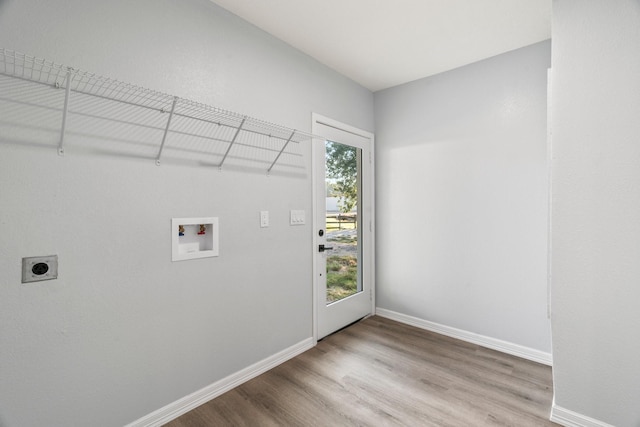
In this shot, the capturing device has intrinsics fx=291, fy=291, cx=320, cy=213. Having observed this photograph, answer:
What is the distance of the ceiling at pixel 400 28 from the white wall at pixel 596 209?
0.54 metres

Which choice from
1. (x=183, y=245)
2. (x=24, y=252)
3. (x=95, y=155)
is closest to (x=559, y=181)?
(x=183, y=245)

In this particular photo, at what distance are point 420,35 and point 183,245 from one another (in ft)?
7.63

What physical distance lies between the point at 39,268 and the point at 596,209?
2792 millimetres

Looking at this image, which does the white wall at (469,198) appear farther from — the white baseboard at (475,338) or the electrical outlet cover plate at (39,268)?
the electrical outlet cover plate at (39,268)

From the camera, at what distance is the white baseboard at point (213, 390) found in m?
1.66

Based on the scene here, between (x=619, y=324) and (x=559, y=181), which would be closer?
(x=619, y=324)

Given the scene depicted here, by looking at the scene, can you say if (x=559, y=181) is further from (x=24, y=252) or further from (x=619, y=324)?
(x=24, y=252)

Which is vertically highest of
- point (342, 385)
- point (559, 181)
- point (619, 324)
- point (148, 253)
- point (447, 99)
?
point (447, 99)

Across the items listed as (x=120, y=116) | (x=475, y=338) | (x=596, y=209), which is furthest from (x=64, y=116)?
(x=475, y=338)

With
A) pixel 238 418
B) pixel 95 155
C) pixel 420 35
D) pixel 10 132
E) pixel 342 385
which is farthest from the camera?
pixel 420 35

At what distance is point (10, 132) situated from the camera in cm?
124

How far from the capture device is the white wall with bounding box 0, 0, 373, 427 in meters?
1.28

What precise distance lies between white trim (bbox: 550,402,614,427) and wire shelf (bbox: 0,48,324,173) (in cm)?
238

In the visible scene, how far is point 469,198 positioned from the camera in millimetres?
2760
